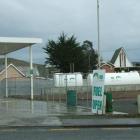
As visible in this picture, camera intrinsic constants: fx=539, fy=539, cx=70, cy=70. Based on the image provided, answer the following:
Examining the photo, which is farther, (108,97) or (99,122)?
(108,97)

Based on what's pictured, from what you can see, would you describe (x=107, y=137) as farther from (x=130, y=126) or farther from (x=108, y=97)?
(x=108, y=97)

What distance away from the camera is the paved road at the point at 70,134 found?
52.1 feet

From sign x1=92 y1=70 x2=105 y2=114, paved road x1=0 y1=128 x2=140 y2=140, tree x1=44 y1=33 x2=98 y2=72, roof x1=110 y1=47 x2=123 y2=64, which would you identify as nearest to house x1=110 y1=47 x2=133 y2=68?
roof x1=110 y1=47 x2=123 y2=64

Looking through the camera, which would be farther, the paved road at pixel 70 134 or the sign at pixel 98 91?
the sign at pixel 98 91

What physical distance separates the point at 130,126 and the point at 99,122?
1.40m

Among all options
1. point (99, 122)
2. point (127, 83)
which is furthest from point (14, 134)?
point (127, 83)

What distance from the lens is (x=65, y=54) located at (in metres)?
99.5

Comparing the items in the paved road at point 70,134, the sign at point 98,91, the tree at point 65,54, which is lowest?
the paved road at point 70,134

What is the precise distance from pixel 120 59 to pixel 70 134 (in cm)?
12627

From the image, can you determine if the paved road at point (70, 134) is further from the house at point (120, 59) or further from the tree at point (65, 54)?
the house at point (120, 59)

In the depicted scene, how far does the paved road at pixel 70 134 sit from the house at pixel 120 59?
402 feet

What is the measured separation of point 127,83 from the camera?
215ft

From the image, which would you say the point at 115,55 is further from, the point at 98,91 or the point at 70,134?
the point at 70,134

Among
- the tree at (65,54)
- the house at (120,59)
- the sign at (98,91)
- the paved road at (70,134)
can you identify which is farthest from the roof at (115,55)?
the paved road at (70,134)
